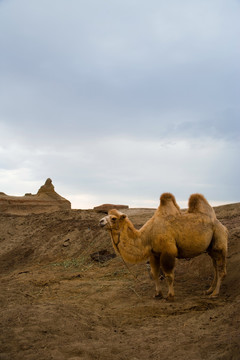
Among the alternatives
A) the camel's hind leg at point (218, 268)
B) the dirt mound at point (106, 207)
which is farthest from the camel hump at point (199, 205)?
the dirt mound at point (106, 207)

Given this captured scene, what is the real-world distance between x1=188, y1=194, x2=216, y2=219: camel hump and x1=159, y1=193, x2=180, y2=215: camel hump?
371 mm

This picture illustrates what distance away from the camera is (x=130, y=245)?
8.24 meters

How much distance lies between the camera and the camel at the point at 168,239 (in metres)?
8.19

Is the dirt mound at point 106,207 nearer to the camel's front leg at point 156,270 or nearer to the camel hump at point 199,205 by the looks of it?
the camel hump at point 199,205

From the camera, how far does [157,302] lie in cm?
813

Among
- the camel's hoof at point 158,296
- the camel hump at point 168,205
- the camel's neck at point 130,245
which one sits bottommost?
the camel's hoof at point 158,296

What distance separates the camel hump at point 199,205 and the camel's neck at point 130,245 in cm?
155

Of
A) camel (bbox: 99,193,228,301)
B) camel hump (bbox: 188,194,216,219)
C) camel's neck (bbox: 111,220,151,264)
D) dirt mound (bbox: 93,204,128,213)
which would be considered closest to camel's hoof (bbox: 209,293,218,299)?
camel (bbox: 99,193,228,301)

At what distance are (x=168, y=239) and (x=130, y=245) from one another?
2.95ft

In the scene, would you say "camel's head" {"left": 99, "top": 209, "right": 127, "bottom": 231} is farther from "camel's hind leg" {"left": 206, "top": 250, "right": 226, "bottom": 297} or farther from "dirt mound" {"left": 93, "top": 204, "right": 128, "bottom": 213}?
"dirt mound" {"left": 93, "top": 204, "right": 128, "bottom": 213}

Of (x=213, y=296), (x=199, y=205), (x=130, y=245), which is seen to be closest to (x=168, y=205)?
(x=199, y=205)

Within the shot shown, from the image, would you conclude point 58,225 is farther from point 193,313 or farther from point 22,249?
point 193,313

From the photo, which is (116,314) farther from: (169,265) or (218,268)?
(218,268)

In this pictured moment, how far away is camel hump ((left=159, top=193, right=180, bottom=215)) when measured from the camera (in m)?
8.64
